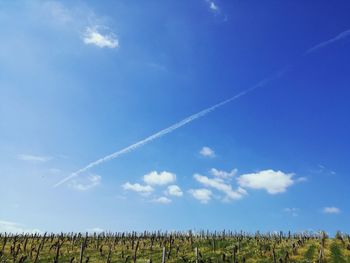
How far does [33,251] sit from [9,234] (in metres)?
24.2

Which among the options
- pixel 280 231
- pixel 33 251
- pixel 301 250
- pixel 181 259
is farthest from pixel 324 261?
pixel 33 251

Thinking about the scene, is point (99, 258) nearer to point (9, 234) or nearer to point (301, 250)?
point (301, 250)

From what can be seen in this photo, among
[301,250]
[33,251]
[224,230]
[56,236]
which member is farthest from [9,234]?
[301,250]

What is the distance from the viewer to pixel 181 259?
48.4 metres

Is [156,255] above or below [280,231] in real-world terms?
below

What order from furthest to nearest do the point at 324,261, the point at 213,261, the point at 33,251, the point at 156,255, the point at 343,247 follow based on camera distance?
the point at 33,251 < the point at 156,255 < the point at 343,247 < the point at 213,261 < the point at 324,261

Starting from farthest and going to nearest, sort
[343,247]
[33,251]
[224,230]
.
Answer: [224,230] < [33,251] < [343,247]

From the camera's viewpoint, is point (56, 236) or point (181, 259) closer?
point (181, 259)

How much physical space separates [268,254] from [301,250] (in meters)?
4.39

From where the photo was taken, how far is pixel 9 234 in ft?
262

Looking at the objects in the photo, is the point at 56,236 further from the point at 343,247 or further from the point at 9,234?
the point at 343,247

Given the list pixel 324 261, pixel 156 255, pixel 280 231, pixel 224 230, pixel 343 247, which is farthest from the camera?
pixel 224 230

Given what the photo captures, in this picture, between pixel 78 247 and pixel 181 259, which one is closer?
pixel 181 259

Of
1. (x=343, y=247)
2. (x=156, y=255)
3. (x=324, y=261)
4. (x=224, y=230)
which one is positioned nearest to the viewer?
(x=324, y=261)
